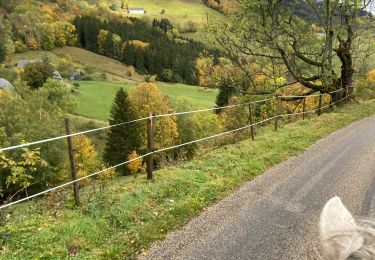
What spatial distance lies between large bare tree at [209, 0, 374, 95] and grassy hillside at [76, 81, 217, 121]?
5038 cm

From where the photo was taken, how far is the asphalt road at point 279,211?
20.7 feet

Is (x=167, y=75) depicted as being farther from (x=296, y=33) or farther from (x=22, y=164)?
(x=22, y=164)

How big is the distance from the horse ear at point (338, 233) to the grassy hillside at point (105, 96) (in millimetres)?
72869

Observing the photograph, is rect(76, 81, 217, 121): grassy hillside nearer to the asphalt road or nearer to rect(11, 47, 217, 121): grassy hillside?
rect(11, 47, 217, 121): grassy hillside

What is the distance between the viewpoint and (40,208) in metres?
8.00

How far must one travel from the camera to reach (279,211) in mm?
7789

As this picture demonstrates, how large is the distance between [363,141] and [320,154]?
3085 millimetres

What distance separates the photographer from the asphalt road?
20.7ft

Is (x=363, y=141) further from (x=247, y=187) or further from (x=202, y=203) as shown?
(x=202, y=203)

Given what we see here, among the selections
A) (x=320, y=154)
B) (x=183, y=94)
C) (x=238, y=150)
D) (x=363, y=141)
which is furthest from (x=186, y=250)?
(x=183, y=94)

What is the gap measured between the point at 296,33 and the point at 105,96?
74.4m

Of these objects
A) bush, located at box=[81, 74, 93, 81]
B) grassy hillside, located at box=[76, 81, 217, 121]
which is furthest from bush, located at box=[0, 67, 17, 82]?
bush, located at box=[81, 74, 93, 81]

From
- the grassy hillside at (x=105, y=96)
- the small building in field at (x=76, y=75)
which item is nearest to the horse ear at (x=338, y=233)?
the grassy hillside at (x=105, y=96)

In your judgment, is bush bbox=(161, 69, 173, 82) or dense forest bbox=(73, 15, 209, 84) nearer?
bush bbox=(161, 69, 173, 82)
